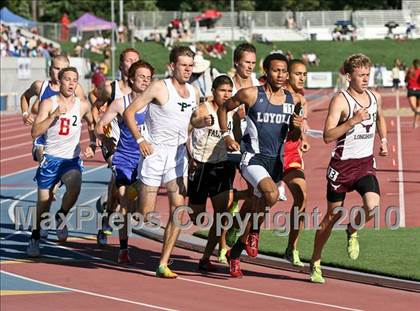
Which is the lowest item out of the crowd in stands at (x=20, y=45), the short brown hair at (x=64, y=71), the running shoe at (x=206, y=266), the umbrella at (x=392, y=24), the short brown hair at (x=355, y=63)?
the running shoe at (x=206, y=266)

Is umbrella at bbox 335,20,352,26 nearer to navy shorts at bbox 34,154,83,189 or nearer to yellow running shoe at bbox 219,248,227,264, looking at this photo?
navy shorts at bbox 34,154,83,189

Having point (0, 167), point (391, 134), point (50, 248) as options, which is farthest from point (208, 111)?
point (391, 134)

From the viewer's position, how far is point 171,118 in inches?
513

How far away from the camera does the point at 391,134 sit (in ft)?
118

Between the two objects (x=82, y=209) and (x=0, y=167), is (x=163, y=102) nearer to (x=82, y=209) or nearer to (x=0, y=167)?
(x=82, y=209)

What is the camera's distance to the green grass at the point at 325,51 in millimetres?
73438

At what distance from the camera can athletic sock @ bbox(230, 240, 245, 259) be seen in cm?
1310

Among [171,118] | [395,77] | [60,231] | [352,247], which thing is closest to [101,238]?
[60,231]

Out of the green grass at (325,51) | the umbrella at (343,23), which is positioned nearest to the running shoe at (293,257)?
the green grass at (325,51)

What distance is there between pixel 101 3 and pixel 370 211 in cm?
8198

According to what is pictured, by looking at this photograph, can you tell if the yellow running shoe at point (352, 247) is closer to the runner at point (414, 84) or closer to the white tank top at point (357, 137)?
the white tank top at point (357, 137)

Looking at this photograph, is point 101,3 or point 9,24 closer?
point 9,24

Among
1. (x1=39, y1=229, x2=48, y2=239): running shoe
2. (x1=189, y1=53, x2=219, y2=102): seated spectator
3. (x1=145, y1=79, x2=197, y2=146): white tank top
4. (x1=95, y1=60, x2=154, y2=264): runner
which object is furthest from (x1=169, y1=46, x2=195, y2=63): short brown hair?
(x1=39, y1=229, x2=48, y2=239): running shoe

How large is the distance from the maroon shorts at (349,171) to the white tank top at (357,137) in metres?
0.05
